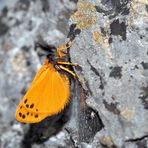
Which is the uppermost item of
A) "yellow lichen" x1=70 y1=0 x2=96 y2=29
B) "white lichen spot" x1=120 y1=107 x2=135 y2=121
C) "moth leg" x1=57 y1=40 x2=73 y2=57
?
"yellow lichen" x1=70 y1=0 x2=96 y2=29

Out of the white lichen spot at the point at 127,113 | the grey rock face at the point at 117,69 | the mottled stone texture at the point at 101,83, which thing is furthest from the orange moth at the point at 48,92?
the white lichen spot at the point at 127,113

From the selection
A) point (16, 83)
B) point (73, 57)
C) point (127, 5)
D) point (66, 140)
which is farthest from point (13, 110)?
point (127, 5)

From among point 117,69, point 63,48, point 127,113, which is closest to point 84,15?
point 63,48

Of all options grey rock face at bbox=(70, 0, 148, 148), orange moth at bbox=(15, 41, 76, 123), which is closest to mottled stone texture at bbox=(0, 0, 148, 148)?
grey rock face at bbox=(70, 0, 148, 148)

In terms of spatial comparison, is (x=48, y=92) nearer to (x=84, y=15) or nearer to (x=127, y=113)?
(x=84, y=15)

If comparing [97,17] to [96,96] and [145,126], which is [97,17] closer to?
[96,96]

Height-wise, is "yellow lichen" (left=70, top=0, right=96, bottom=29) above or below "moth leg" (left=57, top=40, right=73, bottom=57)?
above

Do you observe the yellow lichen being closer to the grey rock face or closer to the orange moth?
the grey rock face
